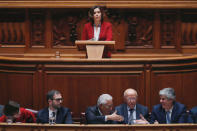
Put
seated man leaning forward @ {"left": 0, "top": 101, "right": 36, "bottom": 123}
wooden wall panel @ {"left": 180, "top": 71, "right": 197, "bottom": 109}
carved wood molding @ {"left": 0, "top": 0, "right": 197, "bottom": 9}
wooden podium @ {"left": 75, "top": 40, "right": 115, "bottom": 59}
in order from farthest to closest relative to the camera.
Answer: carved wood molding @ {"left": 0, "top": 0, "right": 197, "bottom": 9} → wooden podium @ {"left": 75, "top": 40, "right": 115, "bottom": 59} → wooden wall panel @ {"left": 180, "top": 71, "right": 197, "bottom": 109} → seated man leaning forward @ {"left": 0, "top": 101, "right": 36, "bottom": 123}

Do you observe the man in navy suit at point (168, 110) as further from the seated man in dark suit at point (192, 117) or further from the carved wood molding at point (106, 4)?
the carved wood molding at point (106, 4)

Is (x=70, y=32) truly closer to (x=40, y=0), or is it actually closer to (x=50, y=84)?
(x=40, y=0)

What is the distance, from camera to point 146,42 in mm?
8250

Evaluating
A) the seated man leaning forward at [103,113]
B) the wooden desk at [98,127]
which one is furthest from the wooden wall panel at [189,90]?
the wooden desk at [98,127]

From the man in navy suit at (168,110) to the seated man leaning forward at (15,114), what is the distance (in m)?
1.43

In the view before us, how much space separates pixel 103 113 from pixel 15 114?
1.02 metres

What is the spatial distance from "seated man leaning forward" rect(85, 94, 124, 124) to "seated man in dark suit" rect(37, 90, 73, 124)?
0.81ft

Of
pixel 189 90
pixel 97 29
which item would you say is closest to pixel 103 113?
pixel 189 90

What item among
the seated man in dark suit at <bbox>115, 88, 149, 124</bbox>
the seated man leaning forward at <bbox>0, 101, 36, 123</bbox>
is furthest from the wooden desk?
the seated man in dark suit at <bbox>115, 88, 149, 124</bbox>

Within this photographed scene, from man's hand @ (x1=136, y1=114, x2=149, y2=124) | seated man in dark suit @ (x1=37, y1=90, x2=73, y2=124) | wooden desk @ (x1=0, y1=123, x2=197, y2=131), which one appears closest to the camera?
wooden desk @ (x1=0, y1=123, x2=197, y2=131)

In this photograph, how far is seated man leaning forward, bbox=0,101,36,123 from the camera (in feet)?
15.2

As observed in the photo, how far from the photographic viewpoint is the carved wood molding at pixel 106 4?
8.02m

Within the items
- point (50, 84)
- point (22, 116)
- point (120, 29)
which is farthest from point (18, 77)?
point (120, 29)

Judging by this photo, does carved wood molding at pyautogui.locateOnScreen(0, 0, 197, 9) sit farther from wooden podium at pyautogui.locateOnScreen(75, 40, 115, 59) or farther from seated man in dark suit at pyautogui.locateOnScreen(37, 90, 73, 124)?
seated man in dark suit at pyautogui.locateOnScreen(37, 90, 73, 124)
